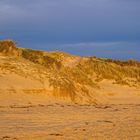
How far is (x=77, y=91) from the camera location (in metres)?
32.8

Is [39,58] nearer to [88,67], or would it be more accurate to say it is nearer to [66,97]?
[88,67]

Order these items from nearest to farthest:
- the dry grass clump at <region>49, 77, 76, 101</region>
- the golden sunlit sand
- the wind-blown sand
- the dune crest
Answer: the wind-blown sand → the golden sunlit sand → the dune crest → the dry grass clump at <region>49, 77, 76, 101</region>

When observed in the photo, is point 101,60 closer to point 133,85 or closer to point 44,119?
point 133,85

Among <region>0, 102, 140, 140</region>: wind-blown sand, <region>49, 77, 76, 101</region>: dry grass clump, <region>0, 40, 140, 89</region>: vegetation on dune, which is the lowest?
<region>0, 102, 140, 140</region>: wind-blown sand

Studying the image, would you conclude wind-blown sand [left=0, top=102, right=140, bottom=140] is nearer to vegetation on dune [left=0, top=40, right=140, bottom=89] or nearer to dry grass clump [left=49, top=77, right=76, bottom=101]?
dry grass clump [left=49, top=77, right=76, bottom=101]

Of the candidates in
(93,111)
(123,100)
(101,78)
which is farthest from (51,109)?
(101,78)

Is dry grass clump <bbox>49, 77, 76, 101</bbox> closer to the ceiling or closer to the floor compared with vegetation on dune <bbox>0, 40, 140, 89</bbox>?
closer to the floor

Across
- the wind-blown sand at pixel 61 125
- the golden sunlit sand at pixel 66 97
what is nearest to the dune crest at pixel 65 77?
the golden sunlit sand at pixel 66 97

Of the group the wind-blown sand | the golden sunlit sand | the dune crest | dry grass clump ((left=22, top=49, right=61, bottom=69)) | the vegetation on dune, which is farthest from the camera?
dry grass clump ((left=22, top=49, right=61, bottom=69))

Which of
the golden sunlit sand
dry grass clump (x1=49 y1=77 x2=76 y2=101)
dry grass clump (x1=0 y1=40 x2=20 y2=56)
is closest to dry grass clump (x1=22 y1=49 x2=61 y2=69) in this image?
the golden sunlit sand

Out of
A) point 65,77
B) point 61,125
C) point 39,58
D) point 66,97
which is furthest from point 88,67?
point 61,125

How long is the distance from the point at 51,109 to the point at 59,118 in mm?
4183

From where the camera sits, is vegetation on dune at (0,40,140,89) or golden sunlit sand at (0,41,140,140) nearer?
golden sunlit sand at (0,41,140,140)

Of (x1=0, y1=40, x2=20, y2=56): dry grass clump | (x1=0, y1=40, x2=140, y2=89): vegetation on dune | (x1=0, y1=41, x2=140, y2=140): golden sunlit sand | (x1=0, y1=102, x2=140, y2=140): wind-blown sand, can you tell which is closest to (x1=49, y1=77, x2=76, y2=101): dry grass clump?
(x1=0, y1=41, x2=140, y2=140): golden sunlit sand
